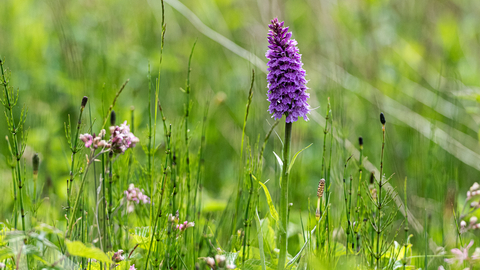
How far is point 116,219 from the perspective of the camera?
5.42ft

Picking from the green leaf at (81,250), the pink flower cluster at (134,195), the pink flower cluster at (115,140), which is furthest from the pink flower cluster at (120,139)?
the pink flower cluster at (134,195)

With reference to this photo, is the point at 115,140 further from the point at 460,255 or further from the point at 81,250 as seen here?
the point at 460,255

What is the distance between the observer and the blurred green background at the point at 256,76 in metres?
2.71

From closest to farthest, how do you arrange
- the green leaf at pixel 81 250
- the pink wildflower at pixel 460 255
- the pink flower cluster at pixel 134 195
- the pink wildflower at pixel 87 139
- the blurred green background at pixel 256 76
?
the green leaf at pixel 81 250 → the pink wildflower at pixel 87 139 → the pink wildflower at pixel 460 255 → the pink flower cluster at pixel 134 195 → the blurred green background at pixel 256 76

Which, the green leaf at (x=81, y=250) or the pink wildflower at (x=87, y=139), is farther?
the pink wildflower at (x=87, y=139)

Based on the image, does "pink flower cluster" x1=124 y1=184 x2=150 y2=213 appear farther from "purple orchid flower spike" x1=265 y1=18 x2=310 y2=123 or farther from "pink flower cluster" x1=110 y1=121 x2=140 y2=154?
"purple orchid flower spike" x1=265 y1=18 x2=310 y2=123

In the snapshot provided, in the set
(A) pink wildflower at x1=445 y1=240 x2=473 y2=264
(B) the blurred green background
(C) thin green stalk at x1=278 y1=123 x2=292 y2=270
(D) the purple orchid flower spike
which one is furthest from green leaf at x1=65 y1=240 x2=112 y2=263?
(B) the blurred green background

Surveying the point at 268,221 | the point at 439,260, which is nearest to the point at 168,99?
the point at 268,221

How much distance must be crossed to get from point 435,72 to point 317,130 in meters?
1.33

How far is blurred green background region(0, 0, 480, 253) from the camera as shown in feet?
8.90

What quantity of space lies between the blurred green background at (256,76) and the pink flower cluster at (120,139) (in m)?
1.22

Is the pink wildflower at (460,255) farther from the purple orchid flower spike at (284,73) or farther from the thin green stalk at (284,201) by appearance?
the purple orchid flower spike at (284,73)

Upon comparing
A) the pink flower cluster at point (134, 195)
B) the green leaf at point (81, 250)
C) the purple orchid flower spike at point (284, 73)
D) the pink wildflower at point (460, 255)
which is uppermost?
the purple orchid flower spike at point (284, 73)

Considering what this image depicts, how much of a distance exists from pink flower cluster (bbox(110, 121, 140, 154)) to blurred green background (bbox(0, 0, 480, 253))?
1.22m
